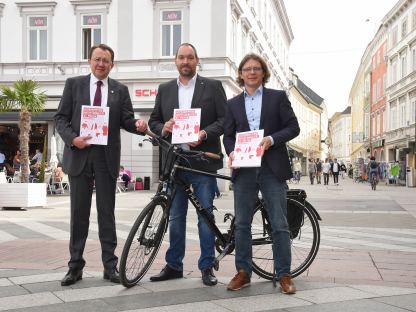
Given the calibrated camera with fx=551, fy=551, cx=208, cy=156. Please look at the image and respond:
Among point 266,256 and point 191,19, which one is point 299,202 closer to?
point 266,256

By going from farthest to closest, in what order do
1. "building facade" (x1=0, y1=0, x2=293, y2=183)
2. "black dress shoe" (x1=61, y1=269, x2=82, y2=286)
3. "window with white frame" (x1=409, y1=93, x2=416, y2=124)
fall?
1. "window with white frame" (x1=409, y1=93, x2=416, y2=124)
2. "building facade" (x1=0, y1=0, x2=293, y2=183)
3. "black dress shoe" (x1=61, y1=269, x2=82, y2=286)

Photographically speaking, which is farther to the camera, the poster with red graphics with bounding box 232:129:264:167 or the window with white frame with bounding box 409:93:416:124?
the window with white frame with bounding box 409:93:416:124

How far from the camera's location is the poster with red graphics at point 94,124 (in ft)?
15.4

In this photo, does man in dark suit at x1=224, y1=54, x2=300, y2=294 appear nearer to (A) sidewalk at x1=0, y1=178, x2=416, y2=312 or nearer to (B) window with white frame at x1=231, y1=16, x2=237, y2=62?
(A) sidewalk at x1=0, y1=178, x2=416, y2=312

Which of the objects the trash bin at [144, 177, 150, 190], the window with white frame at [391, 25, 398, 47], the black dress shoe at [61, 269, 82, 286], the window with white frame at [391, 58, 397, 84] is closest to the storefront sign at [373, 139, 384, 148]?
the window with white frame at [391, 58, 397, 84]

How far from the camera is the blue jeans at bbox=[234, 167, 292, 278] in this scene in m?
4.45

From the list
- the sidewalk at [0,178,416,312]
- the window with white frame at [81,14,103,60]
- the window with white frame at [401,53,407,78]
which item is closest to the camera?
the sidewalk at [0,178,416,312]

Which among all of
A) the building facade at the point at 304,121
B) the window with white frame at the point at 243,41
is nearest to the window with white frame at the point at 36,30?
the window with white frame at the point at 243,41

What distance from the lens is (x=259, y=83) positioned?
15.1 ft

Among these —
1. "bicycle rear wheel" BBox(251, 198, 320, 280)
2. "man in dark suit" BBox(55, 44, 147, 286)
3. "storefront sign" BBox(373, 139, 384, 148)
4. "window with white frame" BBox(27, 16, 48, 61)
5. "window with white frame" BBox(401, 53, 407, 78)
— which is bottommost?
"bicycle rear wheel" BBox(251, 198, 320, 280)

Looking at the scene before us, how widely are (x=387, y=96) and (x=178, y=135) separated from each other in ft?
130

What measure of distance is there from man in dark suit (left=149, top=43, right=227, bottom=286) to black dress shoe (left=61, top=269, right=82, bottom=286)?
62cm

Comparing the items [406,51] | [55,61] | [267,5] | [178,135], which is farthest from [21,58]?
[406,51]

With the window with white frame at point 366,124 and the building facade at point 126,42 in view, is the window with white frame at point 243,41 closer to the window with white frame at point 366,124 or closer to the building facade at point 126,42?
the building facade at point 126,42
